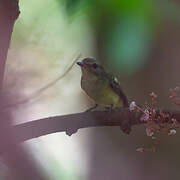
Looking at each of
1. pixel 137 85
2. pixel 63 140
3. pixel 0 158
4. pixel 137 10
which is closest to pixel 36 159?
pixel 0 158

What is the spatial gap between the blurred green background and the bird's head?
0.24ft

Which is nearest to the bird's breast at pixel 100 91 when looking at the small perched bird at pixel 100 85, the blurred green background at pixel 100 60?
the small perched bird at pixel 100 85

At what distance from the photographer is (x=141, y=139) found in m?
3.10

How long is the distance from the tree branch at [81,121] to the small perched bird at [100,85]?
1007mm

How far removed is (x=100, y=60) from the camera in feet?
8.52

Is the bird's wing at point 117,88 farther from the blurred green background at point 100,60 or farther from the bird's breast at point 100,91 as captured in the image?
the blurred green background at point 100,60

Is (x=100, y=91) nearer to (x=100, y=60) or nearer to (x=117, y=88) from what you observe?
(x=117, y=88)

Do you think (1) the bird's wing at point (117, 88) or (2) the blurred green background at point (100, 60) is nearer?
(2) the blurred green background at point (100, 60)

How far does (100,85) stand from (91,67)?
0.12m

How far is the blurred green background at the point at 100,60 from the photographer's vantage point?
38.3 inches

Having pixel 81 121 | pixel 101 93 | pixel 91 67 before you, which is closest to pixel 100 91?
pixel 101 93

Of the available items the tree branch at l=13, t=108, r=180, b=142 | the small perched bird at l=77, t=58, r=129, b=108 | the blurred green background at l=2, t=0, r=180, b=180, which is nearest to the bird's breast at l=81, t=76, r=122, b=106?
the small perched bird at l=77, t=58, r=129, b=108

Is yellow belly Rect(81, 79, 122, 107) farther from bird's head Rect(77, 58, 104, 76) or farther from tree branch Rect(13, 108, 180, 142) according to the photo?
tree branch Rect(13, 108, 180, 142)

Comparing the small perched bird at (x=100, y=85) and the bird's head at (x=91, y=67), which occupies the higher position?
the bird's head at (x=91, y=67)
